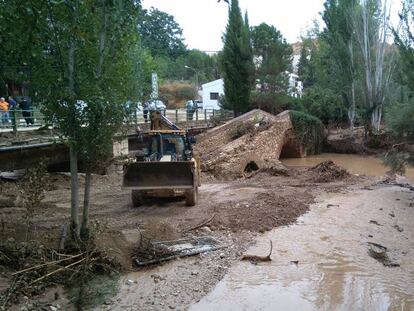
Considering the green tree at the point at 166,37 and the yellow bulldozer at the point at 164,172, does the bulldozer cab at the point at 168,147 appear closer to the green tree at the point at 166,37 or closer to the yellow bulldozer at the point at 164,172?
the yellow bulldozer at the point at 164,172

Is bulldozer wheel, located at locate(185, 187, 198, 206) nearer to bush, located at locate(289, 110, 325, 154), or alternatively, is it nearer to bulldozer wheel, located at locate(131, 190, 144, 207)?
bulldozer wheel, located at locate(131, 190, 144, 207)

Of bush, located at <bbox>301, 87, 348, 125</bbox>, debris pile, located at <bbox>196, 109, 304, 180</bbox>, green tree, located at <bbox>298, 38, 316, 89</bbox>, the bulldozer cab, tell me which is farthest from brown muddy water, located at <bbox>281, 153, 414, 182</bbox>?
green tree, located at <bbox>298, 38, 316, 89</bbox>

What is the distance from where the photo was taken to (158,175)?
12.4 m

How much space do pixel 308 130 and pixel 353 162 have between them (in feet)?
14.2

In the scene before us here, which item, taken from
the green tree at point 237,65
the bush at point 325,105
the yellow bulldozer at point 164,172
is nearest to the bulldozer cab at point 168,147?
the yellow bulldozer at point 164,172

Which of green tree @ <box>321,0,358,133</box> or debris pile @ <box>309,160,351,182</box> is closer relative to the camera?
debris pile @ <box>309,160,351,182</box>

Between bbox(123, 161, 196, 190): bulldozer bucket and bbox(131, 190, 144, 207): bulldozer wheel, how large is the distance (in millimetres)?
581

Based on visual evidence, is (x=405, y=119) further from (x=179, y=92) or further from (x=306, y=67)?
(x=179, y=92)

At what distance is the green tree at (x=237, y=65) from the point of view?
118 feet

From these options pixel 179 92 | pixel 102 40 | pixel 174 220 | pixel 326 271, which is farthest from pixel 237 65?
pixel 179 92

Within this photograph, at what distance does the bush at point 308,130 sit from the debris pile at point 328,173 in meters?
10.7

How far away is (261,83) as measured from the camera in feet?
121

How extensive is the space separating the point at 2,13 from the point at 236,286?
18.3ft

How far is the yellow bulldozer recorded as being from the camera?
12.2 metres
